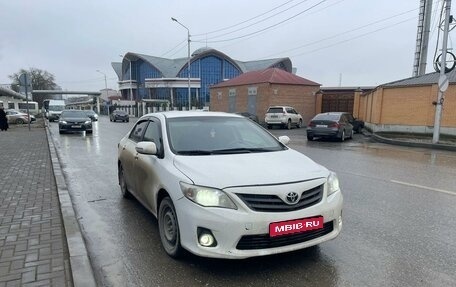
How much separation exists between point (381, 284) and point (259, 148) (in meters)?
2.02

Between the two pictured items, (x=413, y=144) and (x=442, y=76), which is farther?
(x=413, y=144)

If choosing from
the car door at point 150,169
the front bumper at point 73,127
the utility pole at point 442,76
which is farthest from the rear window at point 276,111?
the car door at point 150,169

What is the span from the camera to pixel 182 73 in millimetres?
78062

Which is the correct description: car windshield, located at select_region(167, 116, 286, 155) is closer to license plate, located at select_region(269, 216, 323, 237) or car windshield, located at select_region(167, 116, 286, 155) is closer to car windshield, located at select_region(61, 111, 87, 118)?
license plate, located at select_region(269, 216, 323, 237)

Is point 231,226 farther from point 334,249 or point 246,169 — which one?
point 334,249

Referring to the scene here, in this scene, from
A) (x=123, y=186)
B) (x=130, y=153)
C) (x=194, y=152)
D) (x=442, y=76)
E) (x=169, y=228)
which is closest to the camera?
(x=169, y=228)

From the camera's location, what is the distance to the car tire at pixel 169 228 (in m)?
3.65

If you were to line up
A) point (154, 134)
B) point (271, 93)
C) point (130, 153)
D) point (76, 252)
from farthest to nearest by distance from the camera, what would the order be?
point (271, 93) < point (130, 153) < point (154, 134) < point (76, 252)

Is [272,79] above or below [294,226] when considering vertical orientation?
above

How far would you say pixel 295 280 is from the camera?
3.32 metres

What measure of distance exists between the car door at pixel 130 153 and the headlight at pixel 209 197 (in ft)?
7.11

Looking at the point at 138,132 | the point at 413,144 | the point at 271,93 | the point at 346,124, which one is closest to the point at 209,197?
the point at 138,132

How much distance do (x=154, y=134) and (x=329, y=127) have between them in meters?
14.1

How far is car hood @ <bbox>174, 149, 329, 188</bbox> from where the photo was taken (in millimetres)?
3322
